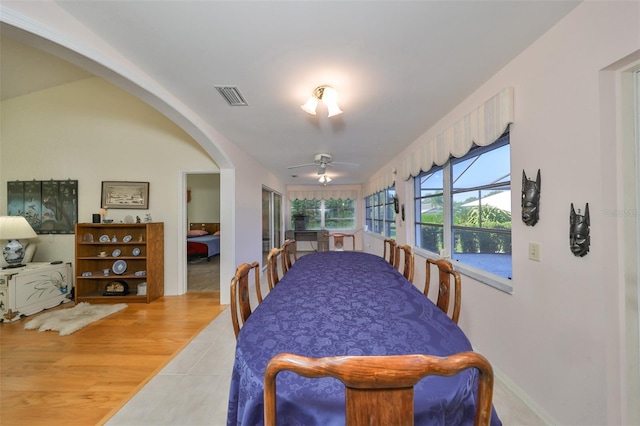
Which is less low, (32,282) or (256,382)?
(256,382)

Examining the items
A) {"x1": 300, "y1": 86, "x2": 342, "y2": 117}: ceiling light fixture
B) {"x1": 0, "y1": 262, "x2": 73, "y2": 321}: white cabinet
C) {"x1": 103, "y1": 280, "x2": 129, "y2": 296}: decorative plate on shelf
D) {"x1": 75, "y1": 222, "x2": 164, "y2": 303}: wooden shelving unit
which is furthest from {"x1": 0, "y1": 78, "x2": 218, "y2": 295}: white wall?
{"x1": 300, "y1": 86, "x2": 342, "y2": 117}: ceiling light fixture

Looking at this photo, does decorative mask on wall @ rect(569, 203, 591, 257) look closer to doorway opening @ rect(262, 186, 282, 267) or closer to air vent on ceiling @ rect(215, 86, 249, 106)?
air vent on ceiling @ rect(215, 86, 249, 106)

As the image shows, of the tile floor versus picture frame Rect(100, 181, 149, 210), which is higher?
picture frame Rect(100, 181, 149, 210)

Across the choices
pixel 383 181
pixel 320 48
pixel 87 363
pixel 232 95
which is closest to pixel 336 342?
pixel 320 48

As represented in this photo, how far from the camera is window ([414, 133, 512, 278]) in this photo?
5.96 feet

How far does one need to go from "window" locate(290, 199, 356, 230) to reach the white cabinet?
5484 mm

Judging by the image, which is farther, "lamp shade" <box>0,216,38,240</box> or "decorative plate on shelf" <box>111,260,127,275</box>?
"decorative plate on shelf" <box>111,260,127,275</box>

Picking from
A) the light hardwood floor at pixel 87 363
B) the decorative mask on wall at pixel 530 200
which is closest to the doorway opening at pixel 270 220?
the light hardwood floor at pixel 87 363

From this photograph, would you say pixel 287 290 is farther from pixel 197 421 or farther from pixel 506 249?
pixel 506 249

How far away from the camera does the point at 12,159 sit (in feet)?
11.2

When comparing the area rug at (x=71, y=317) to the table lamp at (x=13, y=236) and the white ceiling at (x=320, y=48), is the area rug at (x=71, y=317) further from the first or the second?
the white ceiling at (x=320, y=48)

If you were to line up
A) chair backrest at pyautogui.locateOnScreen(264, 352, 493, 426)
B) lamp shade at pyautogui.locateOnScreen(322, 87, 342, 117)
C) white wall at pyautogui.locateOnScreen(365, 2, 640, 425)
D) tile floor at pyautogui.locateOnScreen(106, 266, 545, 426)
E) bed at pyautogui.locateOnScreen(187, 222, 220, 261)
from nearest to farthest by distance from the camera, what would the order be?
chair backrest at pyautogui.locateOnScreen(264, 352, 493, 426) < white wall at pyautogui.locateOnScreen(365, 2, 640, 425) < tile floor at pyautogui.locateOnScreen(106, 266, 545, 426) < lamp shade at pyautogui.locateOnScreen(322, 87, 342, 117) < bed at pyautogui.locateOnScreen(187, 222, 220, 261)

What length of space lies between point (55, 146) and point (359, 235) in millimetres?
7062

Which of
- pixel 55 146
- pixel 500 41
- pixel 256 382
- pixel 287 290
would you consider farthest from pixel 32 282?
pixel 500 41
